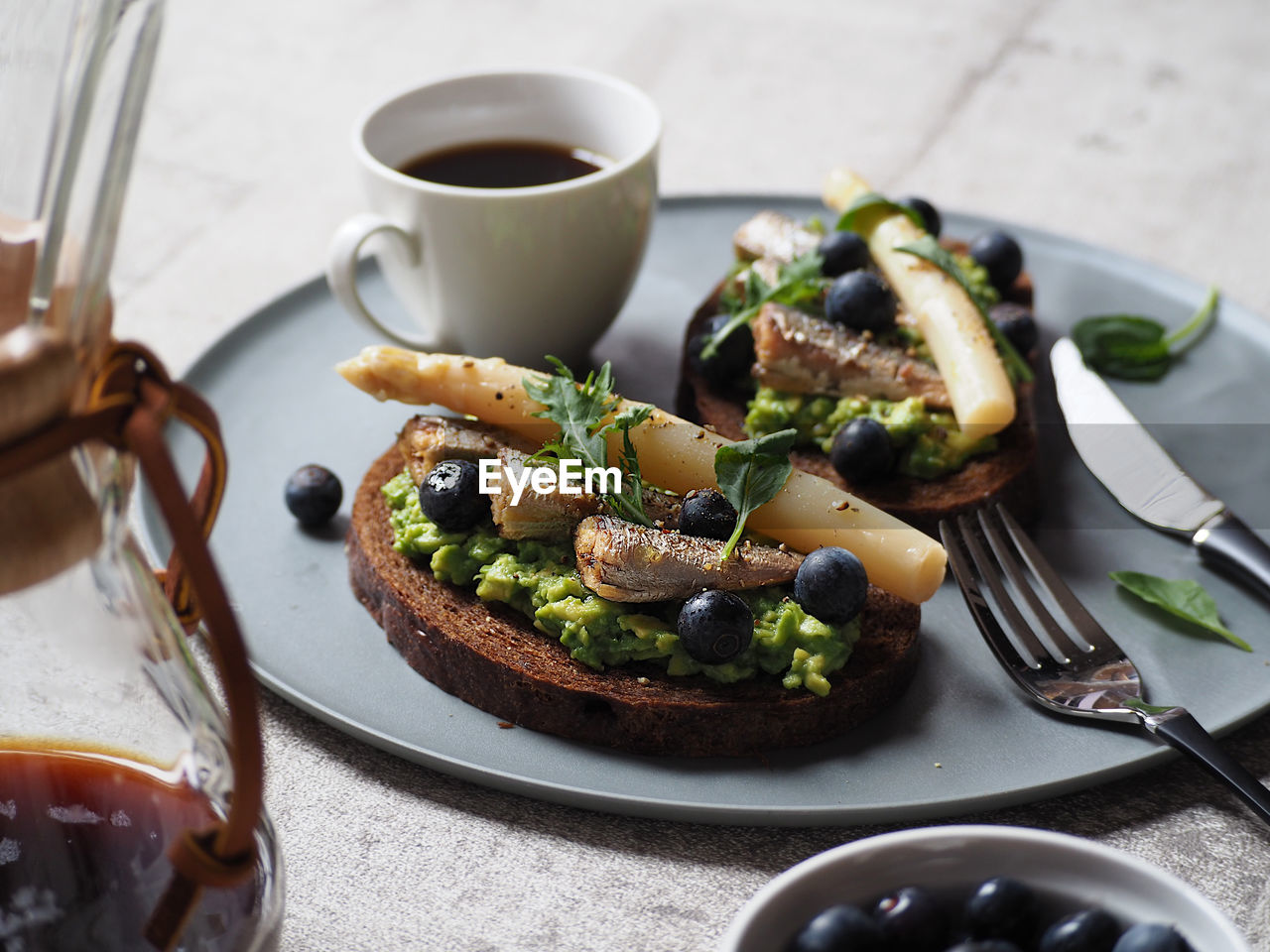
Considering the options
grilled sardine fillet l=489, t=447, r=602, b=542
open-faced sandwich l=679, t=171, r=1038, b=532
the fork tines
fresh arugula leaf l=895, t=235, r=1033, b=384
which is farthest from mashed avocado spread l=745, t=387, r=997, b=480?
grilled sardine fillet l=489, t=447, r=602, b=542

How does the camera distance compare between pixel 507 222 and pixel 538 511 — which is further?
pixel 507 222

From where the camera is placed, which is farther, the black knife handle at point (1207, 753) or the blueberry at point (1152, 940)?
the black knife handle at point (1207, 753)

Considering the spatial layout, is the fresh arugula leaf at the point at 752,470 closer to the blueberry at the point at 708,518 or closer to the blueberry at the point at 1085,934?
the blueberry at the point at 708,518

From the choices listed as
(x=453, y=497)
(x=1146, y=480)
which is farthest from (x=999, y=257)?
(x=453, y=497)

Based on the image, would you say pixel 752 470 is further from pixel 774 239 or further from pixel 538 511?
pixel 774 239

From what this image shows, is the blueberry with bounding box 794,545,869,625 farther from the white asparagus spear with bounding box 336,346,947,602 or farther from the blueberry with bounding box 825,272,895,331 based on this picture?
the blueberry with bounding box 825,272,895,331

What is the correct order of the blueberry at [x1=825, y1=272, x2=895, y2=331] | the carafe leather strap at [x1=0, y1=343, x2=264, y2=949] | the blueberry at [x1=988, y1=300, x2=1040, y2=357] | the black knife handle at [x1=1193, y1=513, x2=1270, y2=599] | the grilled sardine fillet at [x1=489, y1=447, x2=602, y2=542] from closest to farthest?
1. the carafe leather strap at [x1=0, y1=343, x2=264, y2=949]
2. the grilled sardine fillet at [x1=489, y1=447, x2=602, y2=542]
3. the black knife handle at [x1=1193, y1=513, x2=1270, y2=599]
4. the blueberry at [x1=825, y1=272, x2=895, y2=331]
5. the blueberry at [x1=988, y1=300, x2=1040, y2=357]

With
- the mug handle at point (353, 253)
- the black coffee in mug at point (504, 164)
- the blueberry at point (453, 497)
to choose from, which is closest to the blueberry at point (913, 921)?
the blueberry at point (453, 497)
